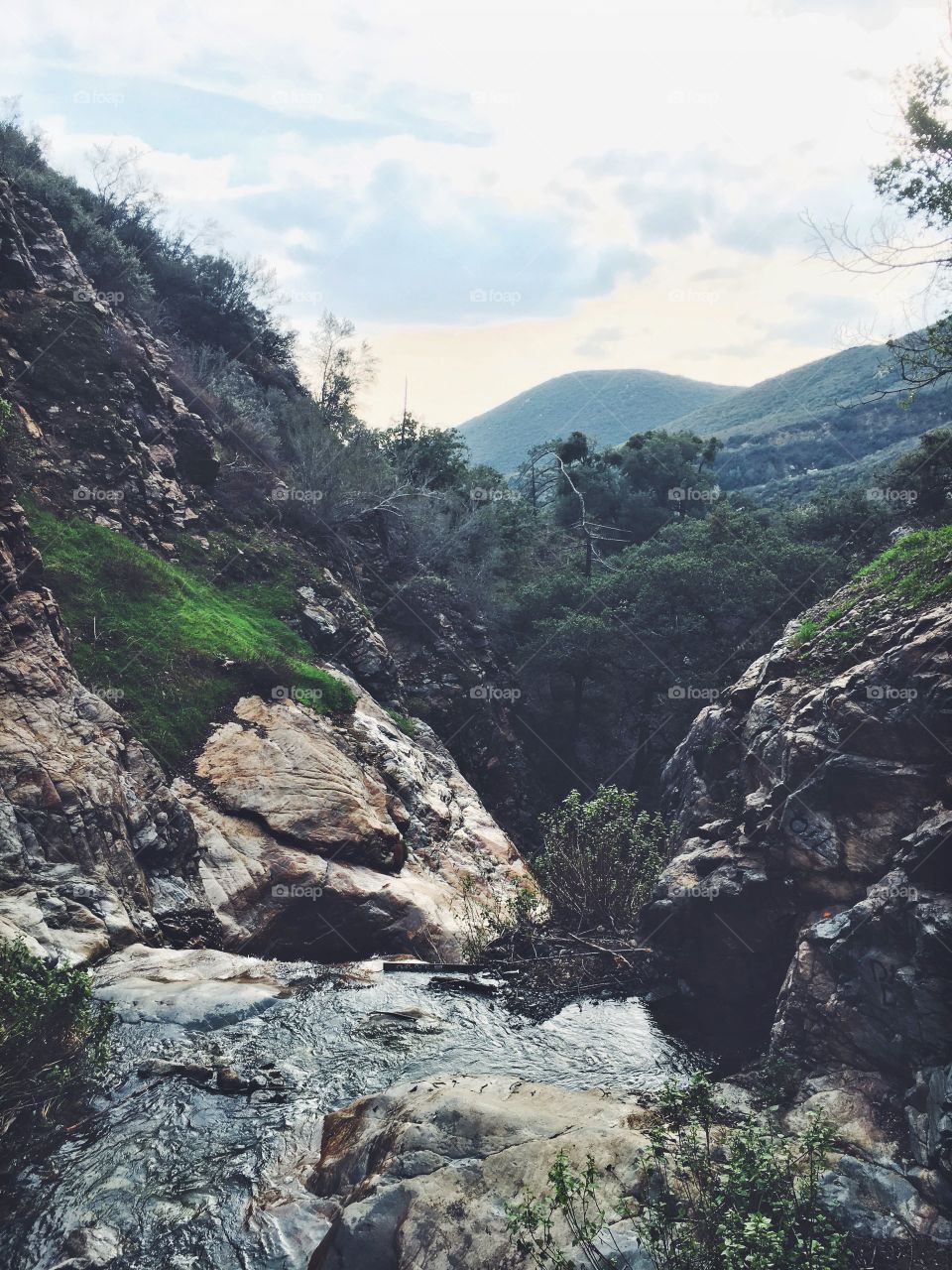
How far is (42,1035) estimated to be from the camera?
693cm

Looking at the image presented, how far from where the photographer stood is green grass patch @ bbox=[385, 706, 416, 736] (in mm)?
20689

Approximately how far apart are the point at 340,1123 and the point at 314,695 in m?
11.4

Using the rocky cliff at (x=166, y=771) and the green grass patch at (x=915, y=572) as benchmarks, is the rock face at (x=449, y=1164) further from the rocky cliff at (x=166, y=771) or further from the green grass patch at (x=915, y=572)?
the green grass patch at (x=915, y=572)

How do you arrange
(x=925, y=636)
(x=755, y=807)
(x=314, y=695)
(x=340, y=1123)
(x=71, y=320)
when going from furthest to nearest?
(x=71, y=320)
(x=314, y=695)
(x=755, y=807)
(x=925, y=636)
(x=340, y=1123)

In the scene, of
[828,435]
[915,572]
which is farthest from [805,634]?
[828,435]

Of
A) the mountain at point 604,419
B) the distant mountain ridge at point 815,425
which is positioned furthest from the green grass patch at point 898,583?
the mountain at point 604,419

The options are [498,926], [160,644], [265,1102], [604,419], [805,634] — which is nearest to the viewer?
[265,1102]

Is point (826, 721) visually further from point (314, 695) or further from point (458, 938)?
point (314, 695)

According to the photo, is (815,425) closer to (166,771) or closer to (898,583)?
(898,583)

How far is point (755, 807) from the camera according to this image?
39.2ft

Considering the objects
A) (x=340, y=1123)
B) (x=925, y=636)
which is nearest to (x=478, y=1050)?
(x=340, y=1123)

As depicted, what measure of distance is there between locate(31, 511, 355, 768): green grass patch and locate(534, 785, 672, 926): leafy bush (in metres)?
6.73

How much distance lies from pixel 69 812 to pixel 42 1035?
13.0 feet

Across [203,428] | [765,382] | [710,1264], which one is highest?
[765,382]
